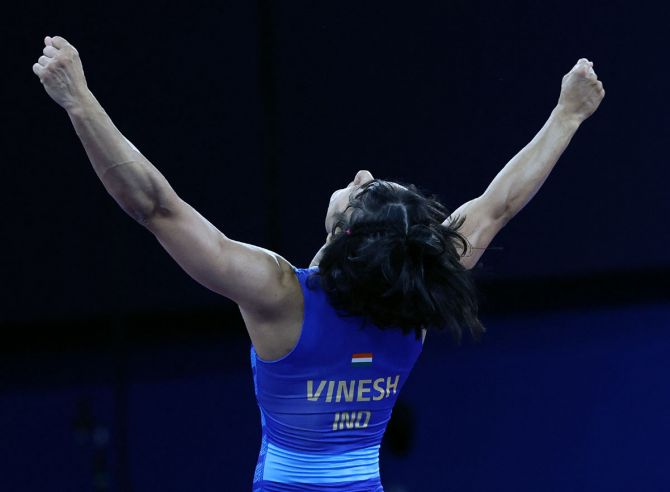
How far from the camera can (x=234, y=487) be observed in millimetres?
3592

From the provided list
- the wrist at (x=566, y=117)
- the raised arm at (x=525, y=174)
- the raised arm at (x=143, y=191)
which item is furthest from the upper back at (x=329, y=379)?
the wrist at (x=566, y=117)

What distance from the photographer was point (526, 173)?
6.38 ft

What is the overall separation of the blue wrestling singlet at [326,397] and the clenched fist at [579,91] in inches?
23.0

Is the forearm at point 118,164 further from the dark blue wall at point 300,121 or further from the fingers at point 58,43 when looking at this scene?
the dark blue wall at point 300,121

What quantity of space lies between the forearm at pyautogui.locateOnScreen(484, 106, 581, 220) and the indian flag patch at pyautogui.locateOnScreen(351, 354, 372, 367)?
0.43m

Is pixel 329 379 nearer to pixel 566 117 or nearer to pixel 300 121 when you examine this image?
pixel 566 117

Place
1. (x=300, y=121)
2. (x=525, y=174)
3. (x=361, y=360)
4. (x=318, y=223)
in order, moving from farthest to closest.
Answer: (x=318, y=223) < (x=300, y=121) < (x=525, y=174) < (x=361, y=360)

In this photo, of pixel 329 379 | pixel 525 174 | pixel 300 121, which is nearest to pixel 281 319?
pixel 329 379

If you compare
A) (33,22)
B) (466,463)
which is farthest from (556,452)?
(33,22)

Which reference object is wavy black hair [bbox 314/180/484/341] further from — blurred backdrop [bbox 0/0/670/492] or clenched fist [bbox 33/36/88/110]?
blurred backdrop [bbox 0/0/670/492]

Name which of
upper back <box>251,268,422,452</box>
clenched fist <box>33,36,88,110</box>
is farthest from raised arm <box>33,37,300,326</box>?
upper back <box>251,268,422,452</box>

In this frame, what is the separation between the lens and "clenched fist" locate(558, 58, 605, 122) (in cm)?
199

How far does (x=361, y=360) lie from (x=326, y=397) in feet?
0.27

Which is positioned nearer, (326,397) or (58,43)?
(58,43)
